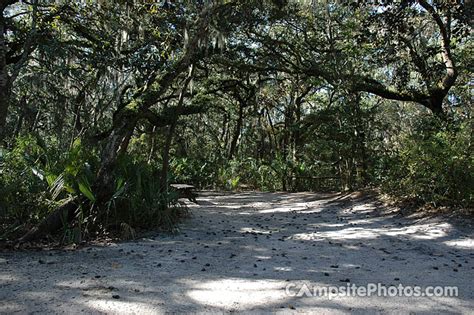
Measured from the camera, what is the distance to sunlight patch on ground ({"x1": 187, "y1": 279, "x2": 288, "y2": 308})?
3.23 metres

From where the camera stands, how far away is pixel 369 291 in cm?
345

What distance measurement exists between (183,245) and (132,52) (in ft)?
16.7

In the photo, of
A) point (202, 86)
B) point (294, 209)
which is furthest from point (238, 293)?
point (202, 86)

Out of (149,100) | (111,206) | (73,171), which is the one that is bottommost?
(111,206)

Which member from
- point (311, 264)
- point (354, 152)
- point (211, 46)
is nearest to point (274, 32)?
point (211, 46)

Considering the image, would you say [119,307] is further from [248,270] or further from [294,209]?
[294,209]

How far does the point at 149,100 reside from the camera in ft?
22.3

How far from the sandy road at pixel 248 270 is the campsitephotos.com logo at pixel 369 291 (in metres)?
0.07

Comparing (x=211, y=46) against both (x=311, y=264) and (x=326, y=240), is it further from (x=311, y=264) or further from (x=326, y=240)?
(x=311, y=264)

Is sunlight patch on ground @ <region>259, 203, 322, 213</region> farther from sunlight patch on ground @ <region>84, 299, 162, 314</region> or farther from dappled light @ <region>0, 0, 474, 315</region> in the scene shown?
sunlight patch on ground @ <region>84, 299, 162, 314</region>

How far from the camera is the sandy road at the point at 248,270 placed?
3150 millimetres

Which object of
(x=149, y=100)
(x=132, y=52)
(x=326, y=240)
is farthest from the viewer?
(x=132, y=52)

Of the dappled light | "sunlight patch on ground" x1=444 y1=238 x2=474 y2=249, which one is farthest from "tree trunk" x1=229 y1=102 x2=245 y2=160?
"sunlight patch on ground" x1=444 y1=238 x2=474 y2=249

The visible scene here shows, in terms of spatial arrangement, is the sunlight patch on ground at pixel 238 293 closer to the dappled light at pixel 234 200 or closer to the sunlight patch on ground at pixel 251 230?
the dappled light at pixel 234 200
